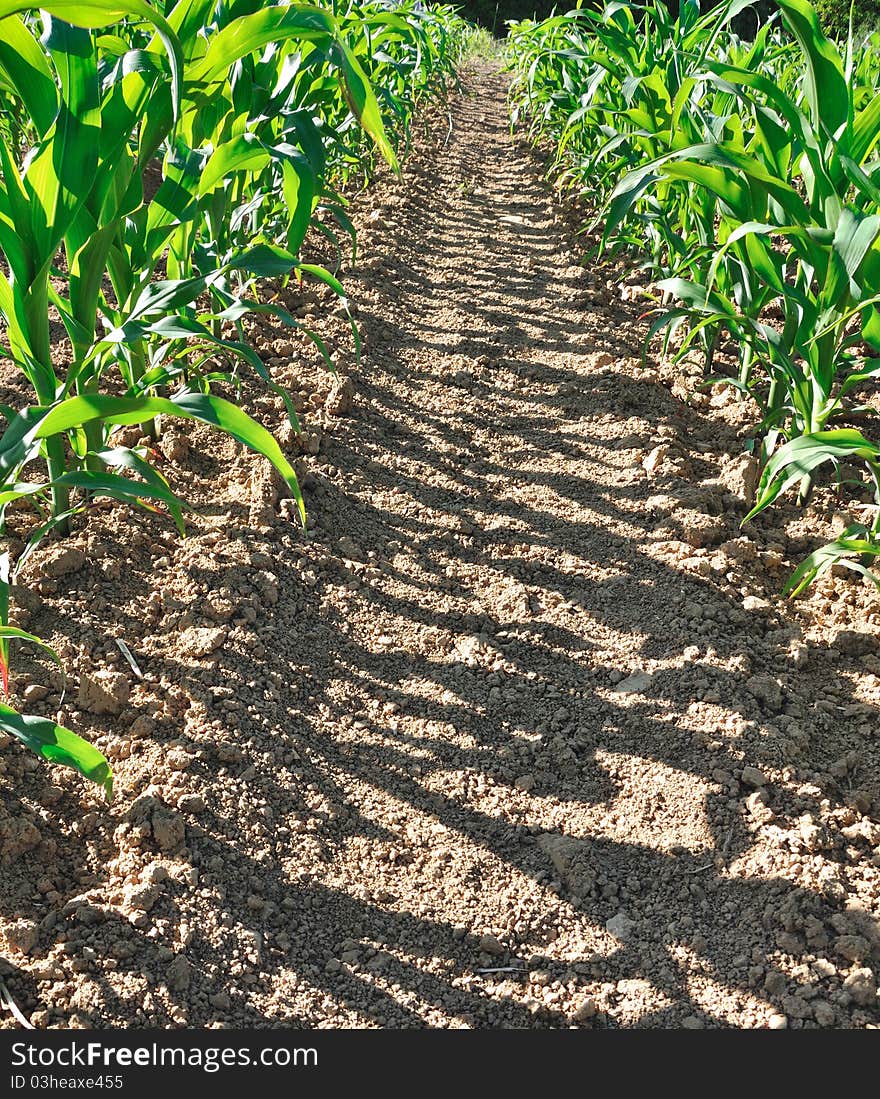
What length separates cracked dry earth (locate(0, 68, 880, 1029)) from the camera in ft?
4.69

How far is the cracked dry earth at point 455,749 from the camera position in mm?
1430

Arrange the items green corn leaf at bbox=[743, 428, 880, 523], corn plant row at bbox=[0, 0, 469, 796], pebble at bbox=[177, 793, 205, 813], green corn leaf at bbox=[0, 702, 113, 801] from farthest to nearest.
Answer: green corn leaf at bbox=[743, 428, 880, 523]
pebble at bbox=[177, 793, 205, 813]
corn plant row at bbox=[0, 0, 469, 796]
green corn leaf at bbox=[0, 702, 113, 801]

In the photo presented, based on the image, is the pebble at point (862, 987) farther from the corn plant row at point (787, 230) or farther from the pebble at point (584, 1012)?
the corn plant row at point (787, 230)

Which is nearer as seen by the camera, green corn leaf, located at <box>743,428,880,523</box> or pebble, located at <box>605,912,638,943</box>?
pebble, located at <box>605,912,638,943</box>

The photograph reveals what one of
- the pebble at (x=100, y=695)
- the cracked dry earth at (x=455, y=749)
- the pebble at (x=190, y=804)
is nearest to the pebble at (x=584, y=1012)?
the cracked dry earth at (x=455, y=749)

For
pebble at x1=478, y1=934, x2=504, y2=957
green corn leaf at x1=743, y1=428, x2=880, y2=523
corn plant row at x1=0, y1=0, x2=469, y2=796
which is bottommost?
pebble at x1=478, y1=934, x2=504, y2=957

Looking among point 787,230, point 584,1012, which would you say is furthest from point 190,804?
point 787,230

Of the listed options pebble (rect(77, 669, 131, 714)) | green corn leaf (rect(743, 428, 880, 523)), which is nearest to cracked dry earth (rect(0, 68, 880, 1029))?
pebble (rect(77, 669, 131, 714))

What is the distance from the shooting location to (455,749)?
6.17 feet

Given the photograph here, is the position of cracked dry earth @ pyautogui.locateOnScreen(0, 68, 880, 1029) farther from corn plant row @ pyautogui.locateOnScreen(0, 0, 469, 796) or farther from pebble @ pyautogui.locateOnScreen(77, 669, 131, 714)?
corn plant row @ pyautogui.locateOnScreen(0, 0, 469, 796)

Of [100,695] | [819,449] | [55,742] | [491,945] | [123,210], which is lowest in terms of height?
[491,945]

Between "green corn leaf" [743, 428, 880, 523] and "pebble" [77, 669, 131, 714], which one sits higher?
"green corn leaf" [743, 428, 880, 523]

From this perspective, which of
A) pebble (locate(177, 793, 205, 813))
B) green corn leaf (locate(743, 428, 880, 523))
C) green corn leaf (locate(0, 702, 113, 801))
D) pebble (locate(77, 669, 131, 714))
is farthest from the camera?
green corn leaf (locate(743, 428, 880, 523))

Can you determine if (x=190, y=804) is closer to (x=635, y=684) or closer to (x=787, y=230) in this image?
(x=635, y=684)
